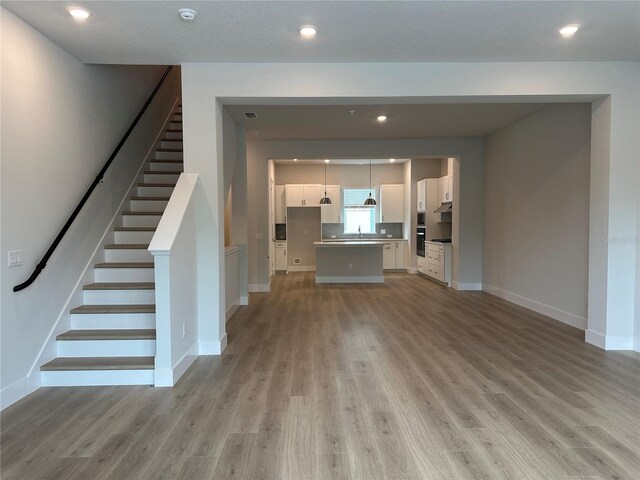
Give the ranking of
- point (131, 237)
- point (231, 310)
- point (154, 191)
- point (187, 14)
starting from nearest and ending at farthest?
point (187, 14)
point (131, 237)
point (154, 191)
point (231, 310)

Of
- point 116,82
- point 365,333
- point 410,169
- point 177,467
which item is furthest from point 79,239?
point 410,169

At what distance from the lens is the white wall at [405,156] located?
23.7ft

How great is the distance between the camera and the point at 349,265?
27.5ft

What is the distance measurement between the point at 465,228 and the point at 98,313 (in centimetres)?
634

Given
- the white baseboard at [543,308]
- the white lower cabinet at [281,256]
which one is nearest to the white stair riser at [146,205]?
the white baseboard at [543,308]

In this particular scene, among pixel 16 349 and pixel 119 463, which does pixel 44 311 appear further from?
pixel 119 463

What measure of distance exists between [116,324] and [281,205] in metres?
7.46

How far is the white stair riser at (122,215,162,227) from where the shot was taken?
4.42 meters

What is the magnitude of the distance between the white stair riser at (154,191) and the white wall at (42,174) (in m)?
0.66

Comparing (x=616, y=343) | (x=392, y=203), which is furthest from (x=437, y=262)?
(x=616, y=343)

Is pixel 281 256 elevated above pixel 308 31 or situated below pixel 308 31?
below

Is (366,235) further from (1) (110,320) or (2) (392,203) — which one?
(1) (110,320)

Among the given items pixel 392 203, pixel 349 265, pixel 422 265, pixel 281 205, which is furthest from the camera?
pixel 281 205

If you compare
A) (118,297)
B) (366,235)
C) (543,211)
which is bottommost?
(118,297)
